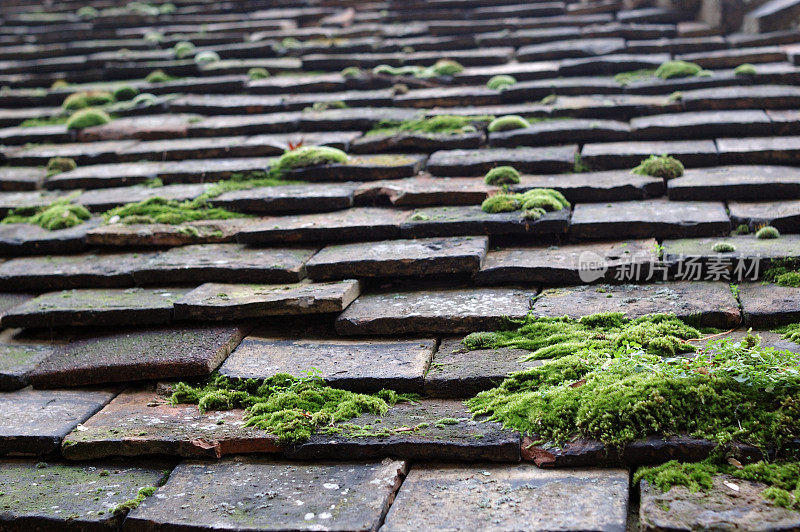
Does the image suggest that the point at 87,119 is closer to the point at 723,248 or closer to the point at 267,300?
the point at 267,300

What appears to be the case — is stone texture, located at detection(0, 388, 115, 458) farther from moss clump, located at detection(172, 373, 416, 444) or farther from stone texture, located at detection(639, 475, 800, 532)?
stone texture, located at detection(639, 475, 800, 532)

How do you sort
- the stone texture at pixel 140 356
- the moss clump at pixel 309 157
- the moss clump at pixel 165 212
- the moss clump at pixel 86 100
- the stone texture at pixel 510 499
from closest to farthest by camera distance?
1. the stone texture at pixel 510 499
2. the stone texture at pixel 140 356
3. the moss clump at pixel 165 212
4. the moss clump at pixel 309 157
5. the moss clump at pixel 86 100

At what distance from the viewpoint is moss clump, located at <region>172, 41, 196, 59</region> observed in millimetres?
5398

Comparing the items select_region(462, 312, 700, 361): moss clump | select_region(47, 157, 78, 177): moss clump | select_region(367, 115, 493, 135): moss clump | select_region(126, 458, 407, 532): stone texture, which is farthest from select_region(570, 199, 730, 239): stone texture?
select_region(47, 157, 78, 177): moss clump

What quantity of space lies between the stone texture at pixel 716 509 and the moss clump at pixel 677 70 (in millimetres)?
3002

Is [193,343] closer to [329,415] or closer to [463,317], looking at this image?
[329,415]

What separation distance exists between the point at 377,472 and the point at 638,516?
2.17ft

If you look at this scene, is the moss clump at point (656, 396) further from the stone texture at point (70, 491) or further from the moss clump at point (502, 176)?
the moss clump at point (502, 176)

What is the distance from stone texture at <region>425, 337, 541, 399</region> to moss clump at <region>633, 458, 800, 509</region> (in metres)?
0.52

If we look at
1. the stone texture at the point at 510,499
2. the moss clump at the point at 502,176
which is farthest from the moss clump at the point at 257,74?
the stone texture at the point at 510,499

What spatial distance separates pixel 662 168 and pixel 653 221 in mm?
473

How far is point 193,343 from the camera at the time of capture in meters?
2.55

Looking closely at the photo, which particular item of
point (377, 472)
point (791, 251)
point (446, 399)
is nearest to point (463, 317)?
point (446, 399)

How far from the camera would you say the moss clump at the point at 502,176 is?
129 inches
